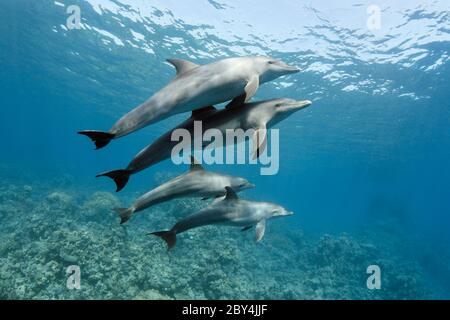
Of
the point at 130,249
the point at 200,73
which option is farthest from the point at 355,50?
the point at 200,73

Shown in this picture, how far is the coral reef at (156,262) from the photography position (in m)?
10.3

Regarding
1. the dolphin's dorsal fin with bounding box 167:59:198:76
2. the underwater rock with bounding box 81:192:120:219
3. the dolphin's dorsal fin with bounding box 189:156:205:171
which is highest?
the underwater rock with bounding box 81:192:120:219

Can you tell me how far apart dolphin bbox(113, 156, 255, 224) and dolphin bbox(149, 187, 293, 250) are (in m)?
0.27

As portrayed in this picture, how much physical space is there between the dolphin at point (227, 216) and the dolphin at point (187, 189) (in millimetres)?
267

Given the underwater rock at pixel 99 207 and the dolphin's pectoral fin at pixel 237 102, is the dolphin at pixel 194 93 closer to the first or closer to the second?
the dolphin's pectoral fin at pixel 237 102

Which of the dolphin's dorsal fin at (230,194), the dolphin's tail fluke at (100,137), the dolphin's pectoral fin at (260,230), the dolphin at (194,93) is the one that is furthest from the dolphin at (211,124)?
the dolphin's pectoral fin at (260,230)

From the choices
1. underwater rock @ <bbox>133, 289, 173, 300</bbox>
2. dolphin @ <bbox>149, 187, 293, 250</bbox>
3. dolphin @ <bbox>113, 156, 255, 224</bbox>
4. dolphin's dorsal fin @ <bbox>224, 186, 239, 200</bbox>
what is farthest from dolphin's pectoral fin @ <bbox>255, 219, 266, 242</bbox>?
underwater rock @ <bbox>133, 289, 173, 300</bbox>

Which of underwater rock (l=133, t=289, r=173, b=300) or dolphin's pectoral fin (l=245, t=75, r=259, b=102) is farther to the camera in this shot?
underwater rock (l=133, t=289, r=173, b=300)

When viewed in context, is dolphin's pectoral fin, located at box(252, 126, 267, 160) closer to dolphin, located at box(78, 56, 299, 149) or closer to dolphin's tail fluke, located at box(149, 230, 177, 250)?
dolphin, located at box(78, 56, 299, 149)

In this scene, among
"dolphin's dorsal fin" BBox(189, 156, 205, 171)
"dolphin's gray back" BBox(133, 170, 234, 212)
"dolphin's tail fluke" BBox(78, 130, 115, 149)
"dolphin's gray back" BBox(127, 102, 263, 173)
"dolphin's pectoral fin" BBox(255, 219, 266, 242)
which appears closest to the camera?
"dolphin's tail fluke" BBox(78, 130, 115, 149)

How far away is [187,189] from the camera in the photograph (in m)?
5.72

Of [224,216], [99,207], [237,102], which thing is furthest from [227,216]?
[99,207]

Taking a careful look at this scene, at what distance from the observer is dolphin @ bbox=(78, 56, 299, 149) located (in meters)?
4.41

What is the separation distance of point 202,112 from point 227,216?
8.48 feet
